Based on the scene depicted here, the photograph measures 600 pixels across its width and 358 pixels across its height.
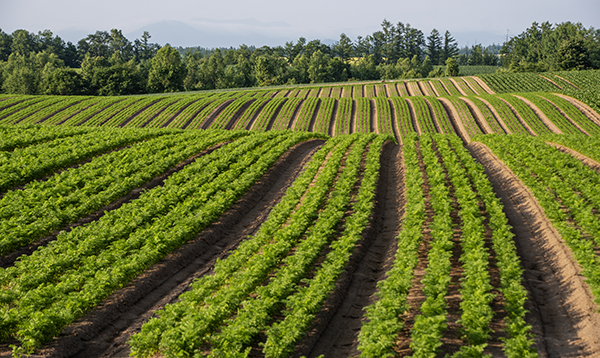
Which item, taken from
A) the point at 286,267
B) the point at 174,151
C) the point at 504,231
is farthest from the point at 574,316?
the point at 174,151

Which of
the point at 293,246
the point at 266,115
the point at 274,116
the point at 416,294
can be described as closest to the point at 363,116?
the point at 274,116

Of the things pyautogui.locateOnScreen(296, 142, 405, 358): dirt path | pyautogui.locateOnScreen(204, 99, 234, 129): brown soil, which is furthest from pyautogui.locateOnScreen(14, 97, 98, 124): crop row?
pyautogui.locateOnScreen(296, 142, 405, 358): dirt path

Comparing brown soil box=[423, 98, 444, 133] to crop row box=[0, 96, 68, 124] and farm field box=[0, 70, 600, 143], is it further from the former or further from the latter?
crop row box=[0, 96, 68, 124]

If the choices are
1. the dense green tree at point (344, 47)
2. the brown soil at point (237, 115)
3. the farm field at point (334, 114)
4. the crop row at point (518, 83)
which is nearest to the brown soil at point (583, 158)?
the farm field at point (334, 114)

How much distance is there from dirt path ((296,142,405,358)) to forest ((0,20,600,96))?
261ft

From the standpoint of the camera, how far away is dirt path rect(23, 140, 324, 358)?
9.59 metres

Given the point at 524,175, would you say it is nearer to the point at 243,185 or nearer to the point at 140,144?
the point at 243,185

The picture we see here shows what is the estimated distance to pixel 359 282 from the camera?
12188 millimetres

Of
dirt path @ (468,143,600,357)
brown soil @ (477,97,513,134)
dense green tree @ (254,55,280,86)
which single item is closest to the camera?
dirt path @ (468,143,600,357)

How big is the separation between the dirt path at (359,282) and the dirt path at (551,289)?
4431 millimetres

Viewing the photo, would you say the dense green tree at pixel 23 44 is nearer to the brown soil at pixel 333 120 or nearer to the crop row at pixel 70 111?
the crop row at pixel 70 111

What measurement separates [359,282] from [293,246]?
2.86m

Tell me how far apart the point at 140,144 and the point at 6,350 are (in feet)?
58.8

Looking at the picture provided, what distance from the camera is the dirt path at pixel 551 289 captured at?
9.25m
